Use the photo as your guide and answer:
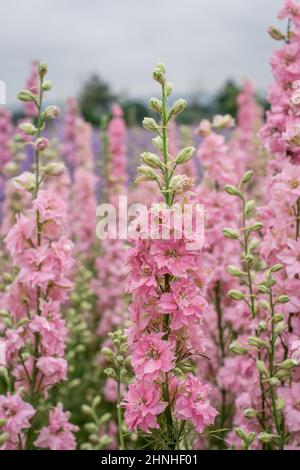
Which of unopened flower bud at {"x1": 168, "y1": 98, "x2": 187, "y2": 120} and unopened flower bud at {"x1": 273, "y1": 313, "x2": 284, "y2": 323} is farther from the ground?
unopened flower bud at {"x1": 168, "y1": 98, "x2": 187, "y2": 120}

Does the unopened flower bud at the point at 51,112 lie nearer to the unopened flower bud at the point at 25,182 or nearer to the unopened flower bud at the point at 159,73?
the unopened flower bud at the point at 25,182

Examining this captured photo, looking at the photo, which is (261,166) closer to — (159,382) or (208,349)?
(208,349)

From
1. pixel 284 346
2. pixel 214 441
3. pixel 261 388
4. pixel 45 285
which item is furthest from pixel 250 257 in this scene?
pixel 214 441

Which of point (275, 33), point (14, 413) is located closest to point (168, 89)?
point (275, 33)

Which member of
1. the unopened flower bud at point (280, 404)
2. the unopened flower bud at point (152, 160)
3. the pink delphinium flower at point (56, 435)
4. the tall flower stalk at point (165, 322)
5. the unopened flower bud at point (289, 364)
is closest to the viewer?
the tall flower stalk at point (165, 322)

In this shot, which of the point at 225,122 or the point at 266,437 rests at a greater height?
the point at 225,122

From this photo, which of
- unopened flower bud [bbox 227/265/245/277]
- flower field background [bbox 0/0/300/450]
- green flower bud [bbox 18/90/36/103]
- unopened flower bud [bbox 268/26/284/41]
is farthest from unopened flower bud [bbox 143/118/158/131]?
unopened flower bud [bbox 268/26/284/41]

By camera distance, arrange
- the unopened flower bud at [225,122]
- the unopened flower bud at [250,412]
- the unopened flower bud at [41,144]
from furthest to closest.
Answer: the unopened flower bud at [225,122]
the unopened flower bud at [41,144]
the unopened flower bud at [250,412]

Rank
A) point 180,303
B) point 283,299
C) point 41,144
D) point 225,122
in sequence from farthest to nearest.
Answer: point 225,122 → point 41,144 → point 283,299 → point 180,303

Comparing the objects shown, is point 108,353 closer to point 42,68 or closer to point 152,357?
point 152,357

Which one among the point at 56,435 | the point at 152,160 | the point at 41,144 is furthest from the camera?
the point at 56,435

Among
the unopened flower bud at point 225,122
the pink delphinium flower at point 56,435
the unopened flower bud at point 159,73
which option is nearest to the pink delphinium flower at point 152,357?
the unopened flower bud at point 159,73

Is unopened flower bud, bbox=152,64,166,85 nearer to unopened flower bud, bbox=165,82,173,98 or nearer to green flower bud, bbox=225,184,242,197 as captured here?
unopened flower bud, bbox=165,82,173,98

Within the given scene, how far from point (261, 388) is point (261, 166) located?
10.2 feet
